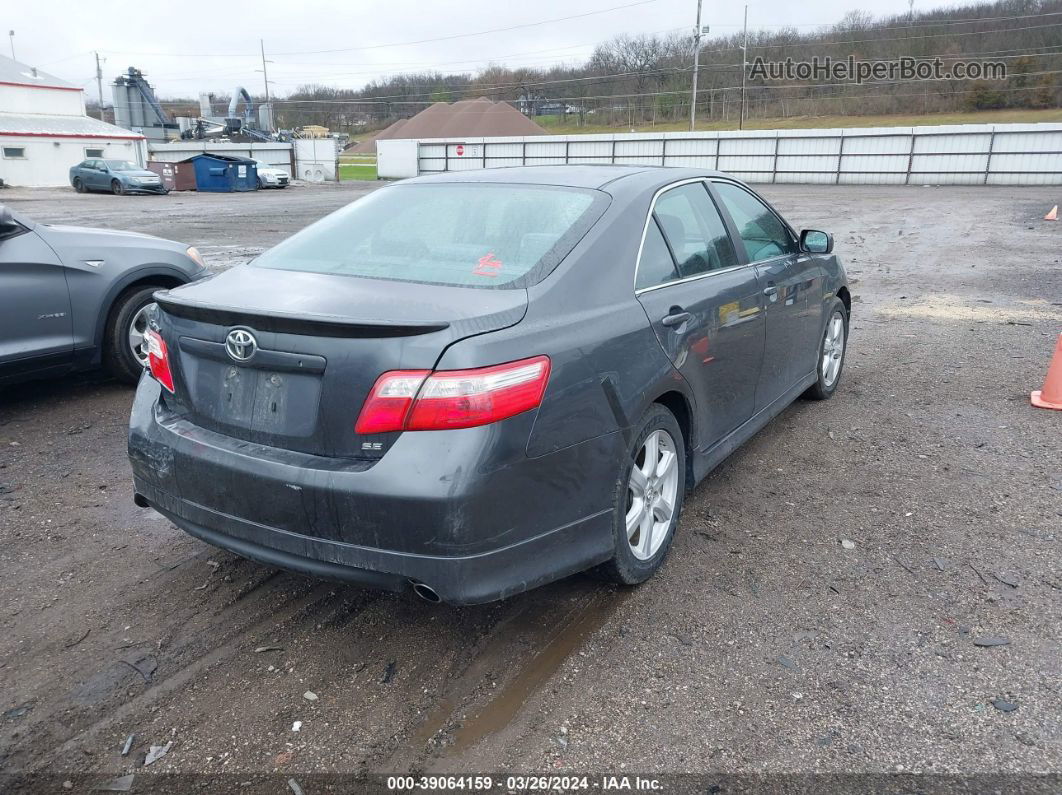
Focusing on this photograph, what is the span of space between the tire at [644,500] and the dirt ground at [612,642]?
137 mm

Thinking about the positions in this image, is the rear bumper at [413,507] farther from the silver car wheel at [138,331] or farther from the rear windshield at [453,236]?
the silver car wheel at [138,331]

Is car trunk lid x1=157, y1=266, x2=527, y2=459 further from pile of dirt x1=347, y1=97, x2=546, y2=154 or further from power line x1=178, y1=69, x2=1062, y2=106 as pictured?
pile of dirt x1=347, y1=97, x2=546, y2=154

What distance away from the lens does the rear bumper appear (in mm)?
2453

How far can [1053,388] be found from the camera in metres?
5.65

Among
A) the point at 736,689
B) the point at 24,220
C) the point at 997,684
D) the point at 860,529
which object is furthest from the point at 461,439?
the point at 24,220

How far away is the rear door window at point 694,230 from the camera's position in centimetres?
362

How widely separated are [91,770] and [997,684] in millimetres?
2830

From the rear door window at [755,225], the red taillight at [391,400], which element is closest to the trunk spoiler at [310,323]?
the red taillight at [391,400]

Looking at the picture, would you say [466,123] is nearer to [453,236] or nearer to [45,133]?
[45,133]

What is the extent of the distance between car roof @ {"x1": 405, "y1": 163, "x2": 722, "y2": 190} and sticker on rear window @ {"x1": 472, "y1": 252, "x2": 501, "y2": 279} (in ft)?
2.17

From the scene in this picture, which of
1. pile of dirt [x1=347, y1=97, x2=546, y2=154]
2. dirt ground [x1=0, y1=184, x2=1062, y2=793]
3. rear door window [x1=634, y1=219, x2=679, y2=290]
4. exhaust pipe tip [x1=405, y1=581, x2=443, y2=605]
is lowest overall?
dirt ground [x1=0, y1=184, x2=1062, y2=793]

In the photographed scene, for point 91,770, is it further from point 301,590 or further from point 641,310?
point 641,310

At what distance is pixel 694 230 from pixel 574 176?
0.64 m

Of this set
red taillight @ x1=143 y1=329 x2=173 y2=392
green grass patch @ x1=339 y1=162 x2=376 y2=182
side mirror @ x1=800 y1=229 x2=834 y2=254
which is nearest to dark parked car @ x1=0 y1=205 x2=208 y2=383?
red taillight @ x1=143 y1=329 x2=173 y2=392
